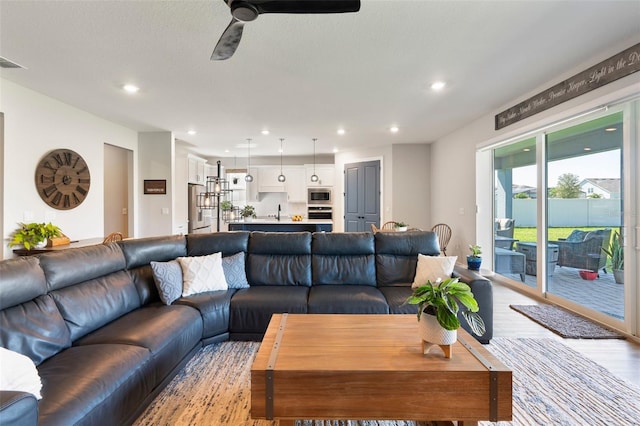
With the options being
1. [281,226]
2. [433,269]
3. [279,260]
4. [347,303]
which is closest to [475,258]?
[433,269]

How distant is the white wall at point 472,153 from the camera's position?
9.71 ft

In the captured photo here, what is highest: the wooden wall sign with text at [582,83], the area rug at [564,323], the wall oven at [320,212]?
the wooden wall sign with text at [582,83]

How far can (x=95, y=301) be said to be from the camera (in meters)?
2.21

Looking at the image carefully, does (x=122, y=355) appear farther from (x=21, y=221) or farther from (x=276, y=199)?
(x=276, y=199)

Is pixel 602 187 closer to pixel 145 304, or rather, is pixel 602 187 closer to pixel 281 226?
pixel 145 304

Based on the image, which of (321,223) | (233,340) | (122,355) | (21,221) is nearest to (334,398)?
(122,355)

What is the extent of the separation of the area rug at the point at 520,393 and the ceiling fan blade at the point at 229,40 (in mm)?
2434

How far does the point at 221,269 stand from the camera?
312 cm

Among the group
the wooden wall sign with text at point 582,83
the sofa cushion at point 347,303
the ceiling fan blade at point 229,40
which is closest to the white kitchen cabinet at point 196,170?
the ceiling fan blade at point 229,40

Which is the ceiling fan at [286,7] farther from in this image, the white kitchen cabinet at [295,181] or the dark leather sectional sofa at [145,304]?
the white kitchen cabinet at [295,181]

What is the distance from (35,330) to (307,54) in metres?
2.93

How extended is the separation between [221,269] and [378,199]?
526cm

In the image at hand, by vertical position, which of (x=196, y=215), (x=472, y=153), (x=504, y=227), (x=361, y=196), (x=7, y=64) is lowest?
→ (x=504, y=227)

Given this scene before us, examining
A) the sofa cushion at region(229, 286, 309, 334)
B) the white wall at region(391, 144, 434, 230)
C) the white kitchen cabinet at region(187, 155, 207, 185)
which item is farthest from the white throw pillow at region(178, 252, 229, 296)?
the white wall at region(391, 144, 434, 230)
